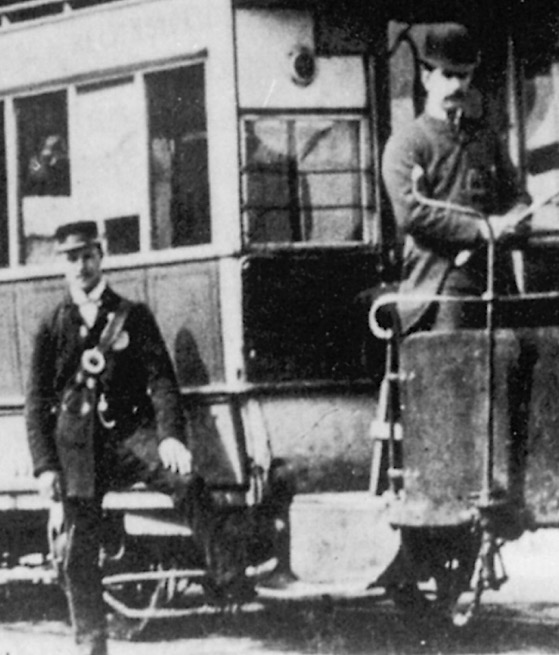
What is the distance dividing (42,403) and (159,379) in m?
0.60

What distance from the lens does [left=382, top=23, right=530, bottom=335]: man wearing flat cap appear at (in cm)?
728

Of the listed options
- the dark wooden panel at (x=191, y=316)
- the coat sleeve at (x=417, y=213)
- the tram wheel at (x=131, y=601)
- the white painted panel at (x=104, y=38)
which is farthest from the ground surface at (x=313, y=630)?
the white painted panel at (x=104, y=38)

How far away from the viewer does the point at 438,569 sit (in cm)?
785

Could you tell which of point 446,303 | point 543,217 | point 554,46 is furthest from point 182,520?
point 554,46

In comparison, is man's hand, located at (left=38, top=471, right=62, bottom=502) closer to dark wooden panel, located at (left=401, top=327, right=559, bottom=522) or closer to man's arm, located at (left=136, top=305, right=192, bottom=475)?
man's arm, located at (left=136, top=305, right=192, bottom=475)

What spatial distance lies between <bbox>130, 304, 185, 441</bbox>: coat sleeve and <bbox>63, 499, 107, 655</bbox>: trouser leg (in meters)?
0.55

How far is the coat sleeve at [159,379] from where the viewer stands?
7.69m

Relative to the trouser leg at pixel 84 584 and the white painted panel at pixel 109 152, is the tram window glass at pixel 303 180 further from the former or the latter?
the trouser leg at pixel 84 584

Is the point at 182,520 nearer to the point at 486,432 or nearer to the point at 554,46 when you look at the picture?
the point at 486,432

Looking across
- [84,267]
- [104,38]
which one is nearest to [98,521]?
[84,267]

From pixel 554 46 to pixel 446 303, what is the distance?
1975 mm

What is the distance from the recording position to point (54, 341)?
805 centimetres

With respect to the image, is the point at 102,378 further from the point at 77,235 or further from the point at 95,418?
the point at 77,235

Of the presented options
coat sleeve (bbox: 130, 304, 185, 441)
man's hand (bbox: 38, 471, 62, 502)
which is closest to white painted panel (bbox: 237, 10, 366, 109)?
coat sleeve (bbox: 130, 304, 185, 441)
